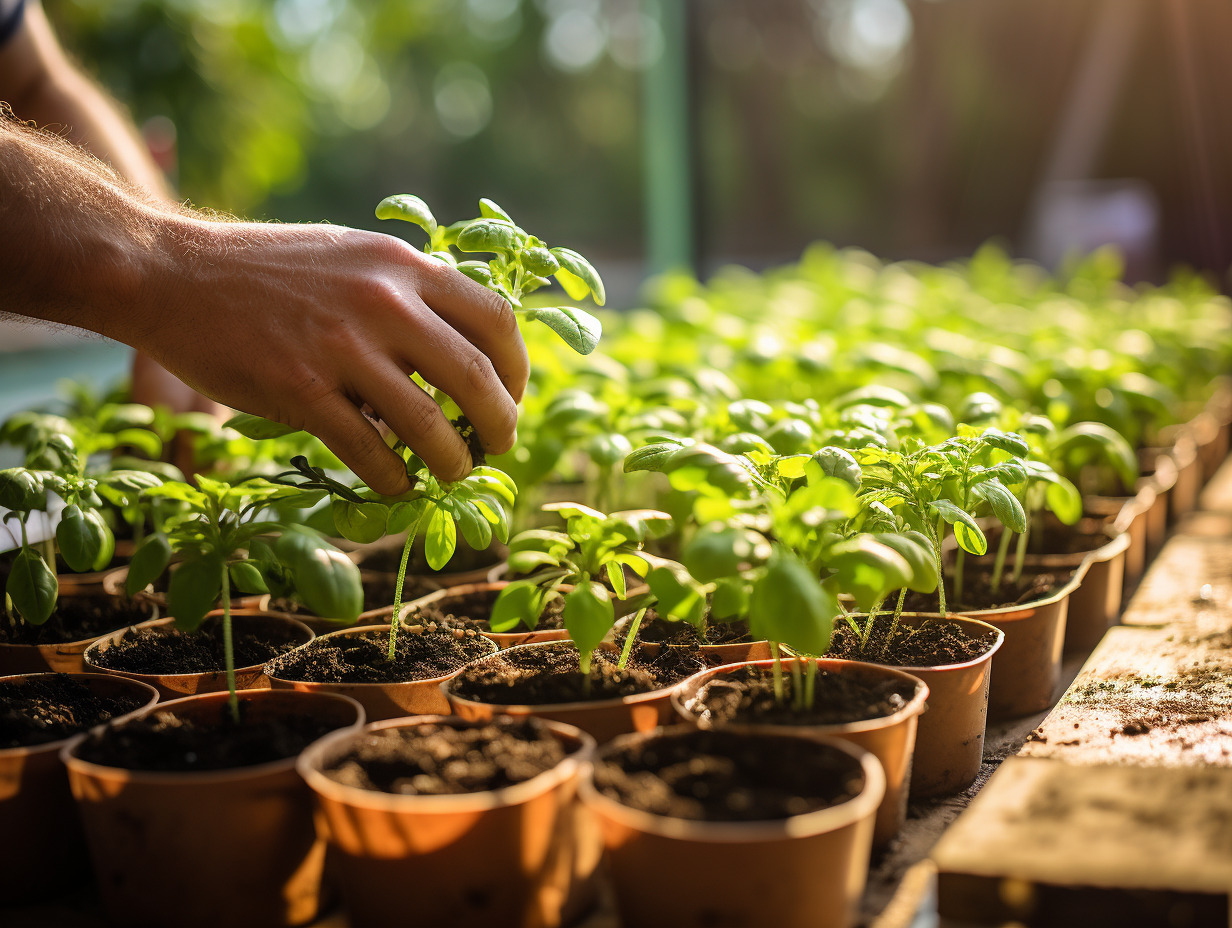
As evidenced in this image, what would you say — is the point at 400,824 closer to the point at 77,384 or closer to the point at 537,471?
the point at 537,471

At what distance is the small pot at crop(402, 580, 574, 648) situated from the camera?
1263 millimetres

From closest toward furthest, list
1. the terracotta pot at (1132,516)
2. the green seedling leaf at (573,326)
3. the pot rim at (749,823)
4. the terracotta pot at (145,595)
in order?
the pot rim at (749,823) < the green seedling leaf at (573,326) < the terracotta pot at (145,595) < the terracotta pot at (1132,516)

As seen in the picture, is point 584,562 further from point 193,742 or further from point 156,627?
point 156,627

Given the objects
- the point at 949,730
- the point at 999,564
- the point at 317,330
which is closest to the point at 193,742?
the point at 317,330

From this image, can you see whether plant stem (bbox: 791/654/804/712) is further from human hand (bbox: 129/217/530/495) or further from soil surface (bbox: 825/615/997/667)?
human hand (bbox: 129/217/530/495)

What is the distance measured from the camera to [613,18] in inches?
501

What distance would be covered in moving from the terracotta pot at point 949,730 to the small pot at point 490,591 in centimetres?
39

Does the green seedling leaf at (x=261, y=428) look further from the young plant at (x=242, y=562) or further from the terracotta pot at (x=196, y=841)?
the terracotta pot at (x=196, y=841)

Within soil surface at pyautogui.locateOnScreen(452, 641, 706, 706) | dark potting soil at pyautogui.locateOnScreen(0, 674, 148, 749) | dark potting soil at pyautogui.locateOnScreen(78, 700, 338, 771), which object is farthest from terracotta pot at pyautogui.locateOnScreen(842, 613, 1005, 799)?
dark potting soil at pyautogui.locateOnScreen(0, 674, 148, 749)

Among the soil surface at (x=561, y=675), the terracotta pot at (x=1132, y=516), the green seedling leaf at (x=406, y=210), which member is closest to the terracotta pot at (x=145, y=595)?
the soil surface at (x=561, y=675)

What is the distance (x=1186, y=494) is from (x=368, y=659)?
205 cm

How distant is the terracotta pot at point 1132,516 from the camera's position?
1.81 m

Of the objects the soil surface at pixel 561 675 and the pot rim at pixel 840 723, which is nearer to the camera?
the pot rim at pixel 840 723

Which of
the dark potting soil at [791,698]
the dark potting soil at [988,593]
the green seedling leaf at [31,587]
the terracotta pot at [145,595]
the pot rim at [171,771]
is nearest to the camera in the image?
the pot rim at [171,771]
